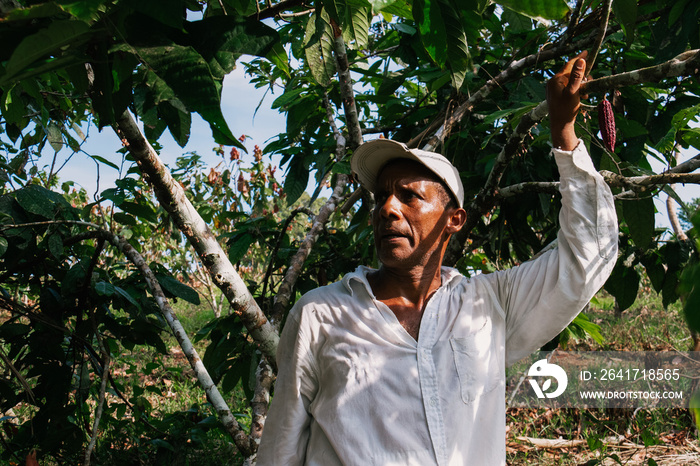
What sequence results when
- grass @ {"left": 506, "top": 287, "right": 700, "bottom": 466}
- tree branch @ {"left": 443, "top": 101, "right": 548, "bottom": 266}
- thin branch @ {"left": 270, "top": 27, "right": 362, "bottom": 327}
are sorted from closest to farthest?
tree branch @ {"left": 443, "top": 101, "right": 548, "bottom": 266} < thin branch @ {"left": 270, "top": 27, "right": 362, "bottom": 327} < grass @ {"left": 506, "top": 287, "right": 700, "bottom": 466}

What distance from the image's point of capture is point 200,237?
5.20 ft

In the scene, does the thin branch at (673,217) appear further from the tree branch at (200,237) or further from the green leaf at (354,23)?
the green leaf at (354,23)

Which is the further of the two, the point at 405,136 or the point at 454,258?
the point at 405,136

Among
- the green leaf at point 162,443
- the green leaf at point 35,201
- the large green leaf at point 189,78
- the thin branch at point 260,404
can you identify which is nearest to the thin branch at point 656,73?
the large green leaf at point 189,78

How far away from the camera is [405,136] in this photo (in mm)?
2689

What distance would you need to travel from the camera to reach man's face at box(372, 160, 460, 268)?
4.94ft

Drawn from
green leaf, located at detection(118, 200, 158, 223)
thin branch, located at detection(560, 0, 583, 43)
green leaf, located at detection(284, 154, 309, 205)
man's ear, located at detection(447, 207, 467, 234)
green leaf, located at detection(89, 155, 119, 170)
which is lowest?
man's ear, located at detection(447, 207, 467, 234)

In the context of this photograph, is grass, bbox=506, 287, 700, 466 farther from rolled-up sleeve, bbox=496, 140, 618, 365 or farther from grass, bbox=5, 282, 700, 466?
rolled-up sleeve, bbox=496, 140, 618, 365

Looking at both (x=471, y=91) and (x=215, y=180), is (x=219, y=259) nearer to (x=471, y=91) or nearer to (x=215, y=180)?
(x=471, y=91)

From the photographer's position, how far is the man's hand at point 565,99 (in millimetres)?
1219

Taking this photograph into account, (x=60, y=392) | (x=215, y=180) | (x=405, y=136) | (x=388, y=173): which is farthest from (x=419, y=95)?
(x=215, y=180)

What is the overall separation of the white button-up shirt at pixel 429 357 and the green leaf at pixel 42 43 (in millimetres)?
928

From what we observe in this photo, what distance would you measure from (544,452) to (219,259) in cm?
264
